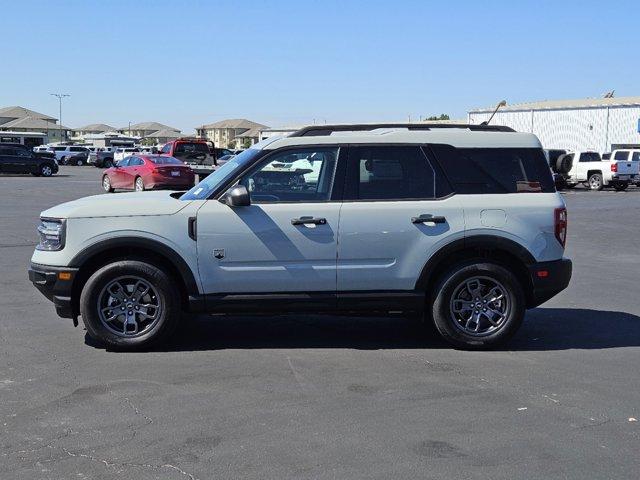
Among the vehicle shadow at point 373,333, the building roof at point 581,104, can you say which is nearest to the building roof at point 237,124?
the building roof at point 581,104

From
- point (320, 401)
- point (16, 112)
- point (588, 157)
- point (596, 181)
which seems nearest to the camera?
point (320, 401)

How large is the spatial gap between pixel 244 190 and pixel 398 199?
1386mm

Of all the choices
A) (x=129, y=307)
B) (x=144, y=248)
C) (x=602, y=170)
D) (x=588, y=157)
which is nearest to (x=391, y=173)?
(x=144, y=248)

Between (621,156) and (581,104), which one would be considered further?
→ (581,104)

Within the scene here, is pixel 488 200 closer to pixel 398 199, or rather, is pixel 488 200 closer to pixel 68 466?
pixel 398 199

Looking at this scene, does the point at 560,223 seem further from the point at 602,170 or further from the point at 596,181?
the point at 596,181

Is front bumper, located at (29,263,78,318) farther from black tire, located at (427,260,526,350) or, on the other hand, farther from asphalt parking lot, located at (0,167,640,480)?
black tire, located at (427,260,526,350)

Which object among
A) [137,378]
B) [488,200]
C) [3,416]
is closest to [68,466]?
[3,416]

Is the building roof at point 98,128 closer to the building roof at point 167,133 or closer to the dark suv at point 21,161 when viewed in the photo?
the building roof at point 167,133

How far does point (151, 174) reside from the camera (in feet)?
88.9

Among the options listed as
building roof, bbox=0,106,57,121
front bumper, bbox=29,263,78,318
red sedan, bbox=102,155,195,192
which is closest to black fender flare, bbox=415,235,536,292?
front bumper, bbox=29,263,78,318

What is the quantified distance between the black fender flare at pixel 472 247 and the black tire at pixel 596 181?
32.0 m

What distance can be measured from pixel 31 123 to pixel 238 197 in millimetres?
141328

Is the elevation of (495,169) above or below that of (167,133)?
A: below
